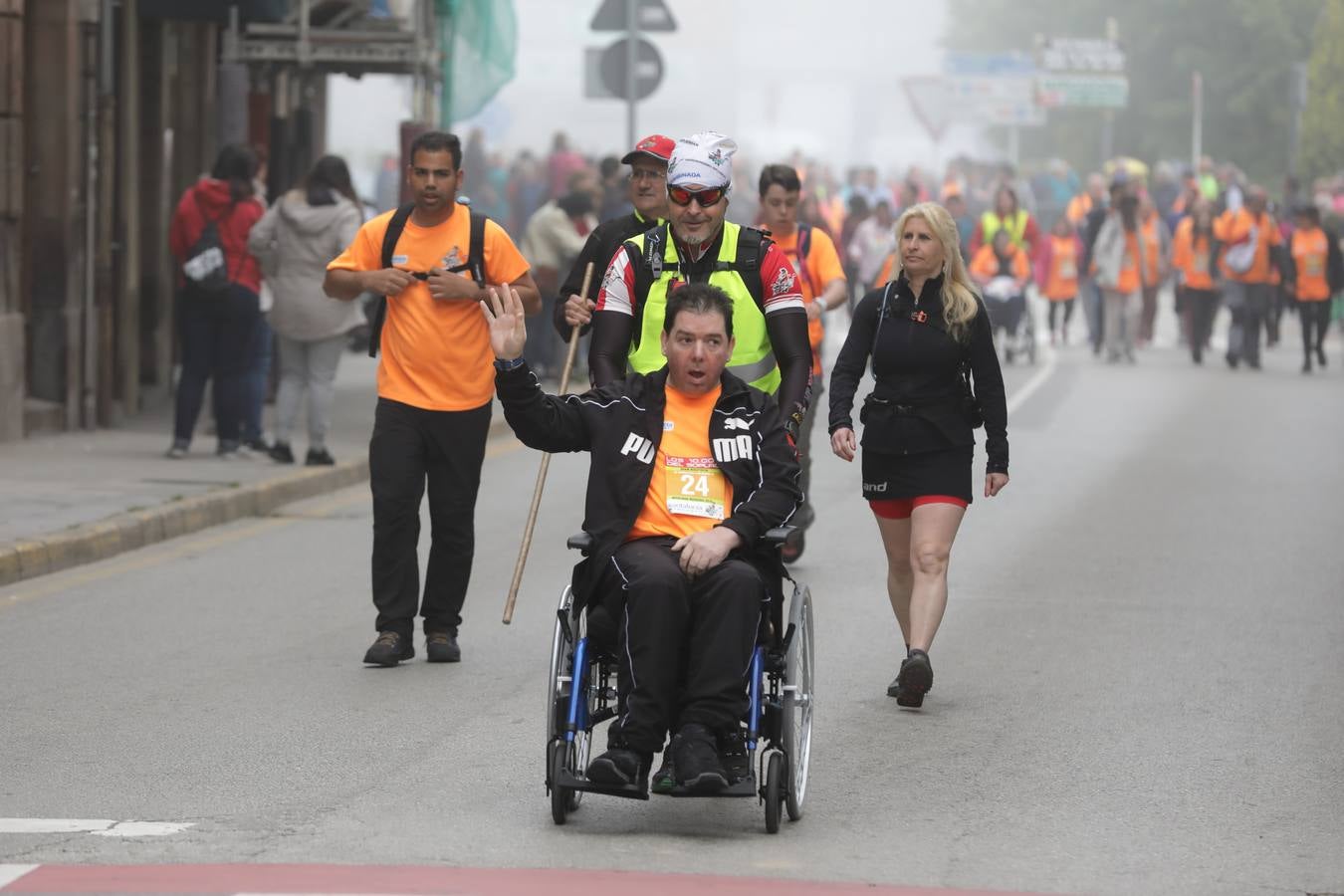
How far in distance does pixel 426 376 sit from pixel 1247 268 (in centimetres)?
1920

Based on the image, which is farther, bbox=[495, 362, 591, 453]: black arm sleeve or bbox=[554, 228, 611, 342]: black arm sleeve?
bbox=[554, 228, 611, 342]: black arm sleeve

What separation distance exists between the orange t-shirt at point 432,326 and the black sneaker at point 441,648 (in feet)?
2.73

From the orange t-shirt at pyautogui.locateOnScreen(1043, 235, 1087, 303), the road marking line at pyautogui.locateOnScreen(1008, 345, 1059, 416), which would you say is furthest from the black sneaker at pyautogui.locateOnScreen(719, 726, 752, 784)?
the orange t-shirt at pyautogui.locateOnScreen(1043, 235, 1087, 303)

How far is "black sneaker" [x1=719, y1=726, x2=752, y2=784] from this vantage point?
6637mm

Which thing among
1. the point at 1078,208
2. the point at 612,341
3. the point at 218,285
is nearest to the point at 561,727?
the point at 612,341

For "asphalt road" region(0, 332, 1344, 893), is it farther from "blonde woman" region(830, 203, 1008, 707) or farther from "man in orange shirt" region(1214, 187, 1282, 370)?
"man in orange shirt" region(1214, 187, 1282, 370)

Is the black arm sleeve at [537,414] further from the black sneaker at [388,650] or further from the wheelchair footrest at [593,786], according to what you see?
the black sneaker at [388,650]

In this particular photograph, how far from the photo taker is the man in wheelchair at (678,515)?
261 inches

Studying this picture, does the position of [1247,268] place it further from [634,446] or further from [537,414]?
[537,414]

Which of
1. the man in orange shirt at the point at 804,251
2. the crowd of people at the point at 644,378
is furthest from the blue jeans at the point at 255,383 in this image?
the man in orange shirt at the point at 804,251

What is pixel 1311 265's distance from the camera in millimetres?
27594

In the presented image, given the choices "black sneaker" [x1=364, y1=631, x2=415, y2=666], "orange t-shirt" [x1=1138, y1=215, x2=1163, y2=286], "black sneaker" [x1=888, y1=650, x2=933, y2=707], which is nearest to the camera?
"black sneaker" [x1=888, y1=650, x2=933, y2=707]

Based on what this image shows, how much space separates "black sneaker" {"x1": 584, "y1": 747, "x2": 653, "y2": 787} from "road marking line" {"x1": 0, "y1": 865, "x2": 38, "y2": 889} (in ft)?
4.55

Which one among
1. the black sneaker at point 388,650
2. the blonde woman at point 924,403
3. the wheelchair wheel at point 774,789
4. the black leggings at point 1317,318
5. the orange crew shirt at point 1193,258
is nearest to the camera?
the wheelchair wheel at point 774,789
